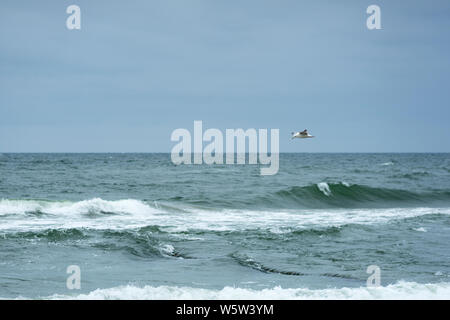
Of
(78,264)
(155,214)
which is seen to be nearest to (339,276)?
(78,264)

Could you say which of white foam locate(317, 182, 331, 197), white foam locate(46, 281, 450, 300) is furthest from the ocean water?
white foam locate(317, 182, 331, 197)

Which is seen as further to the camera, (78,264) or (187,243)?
(187,243)

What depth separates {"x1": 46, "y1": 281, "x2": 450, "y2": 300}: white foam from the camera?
7.50 m

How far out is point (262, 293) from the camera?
775 centimetres

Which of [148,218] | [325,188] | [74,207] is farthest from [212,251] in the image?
[325,188]

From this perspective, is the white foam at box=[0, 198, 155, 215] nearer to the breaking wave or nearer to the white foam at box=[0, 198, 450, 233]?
the white foam at box=[0, 198, 450, 233]

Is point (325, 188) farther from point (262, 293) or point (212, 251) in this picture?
point (262, 293)

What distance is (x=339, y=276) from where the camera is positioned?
9539 mm

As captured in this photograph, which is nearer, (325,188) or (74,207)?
(74,207)
